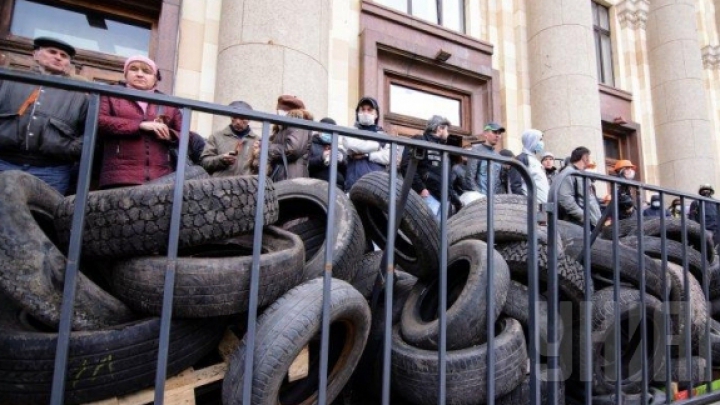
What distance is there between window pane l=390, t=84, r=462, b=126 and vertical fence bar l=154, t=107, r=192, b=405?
6.43 meters

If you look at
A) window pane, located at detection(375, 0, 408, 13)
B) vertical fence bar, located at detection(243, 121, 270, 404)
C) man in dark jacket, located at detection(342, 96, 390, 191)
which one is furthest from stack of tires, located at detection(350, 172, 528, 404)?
window pane, located at detection(375, 0, 408, 13)

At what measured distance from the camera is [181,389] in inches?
64.1

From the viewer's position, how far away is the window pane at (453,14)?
344 inches

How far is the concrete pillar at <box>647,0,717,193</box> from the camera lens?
1069 cm

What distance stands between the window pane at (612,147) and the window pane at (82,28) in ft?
35.2

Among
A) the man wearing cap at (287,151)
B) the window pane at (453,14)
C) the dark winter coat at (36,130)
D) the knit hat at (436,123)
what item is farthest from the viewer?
the window pane at (453,14)

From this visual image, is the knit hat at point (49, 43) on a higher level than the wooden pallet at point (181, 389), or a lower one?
higher

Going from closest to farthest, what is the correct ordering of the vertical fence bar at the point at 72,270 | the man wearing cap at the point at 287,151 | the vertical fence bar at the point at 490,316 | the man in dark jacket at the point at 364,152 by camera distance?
the vertical fence bar at the point at 72,270 < the vertical fence bar at the point at 490,316 < the man wearing cap at the point at 287,151 < the man in dark jacket at the point at 364,152

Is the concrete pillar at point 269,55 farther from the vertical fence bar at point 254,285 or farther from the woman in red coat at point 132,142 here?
the vertical fence bar at point 254,285

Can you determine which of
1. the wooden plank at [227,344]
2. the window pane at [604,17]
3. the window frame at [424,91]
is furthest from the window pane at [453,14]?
the wooden plank at [227,344]

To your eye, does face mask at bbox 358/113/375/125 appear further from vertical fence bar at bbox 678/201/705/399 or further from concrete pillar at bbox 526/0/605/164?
concrete pillar at bbox 526/0/605/164

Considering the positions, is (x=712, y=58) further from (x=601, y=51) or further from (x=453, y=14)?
(x=453, y=14)

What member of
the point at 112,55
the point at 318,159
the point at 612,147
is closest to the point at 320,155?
the point at 318,159

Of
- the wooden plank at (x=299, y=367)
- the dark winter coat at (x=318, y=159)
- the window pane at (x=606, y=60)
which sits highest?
the window pane at (x=606, y=60)
